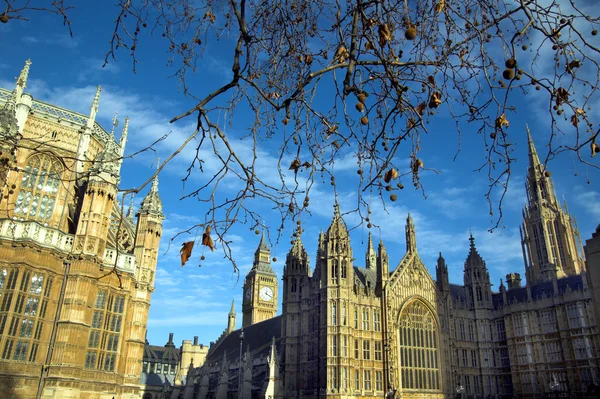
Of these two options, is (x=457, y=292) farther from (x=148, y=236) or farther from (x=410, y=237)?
(x=148, y=236)

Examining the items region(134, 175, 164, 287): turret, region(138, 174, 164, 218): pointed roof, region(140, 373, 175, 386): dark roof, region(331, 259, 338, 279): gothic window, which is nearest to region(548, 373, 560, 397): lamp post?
region(331, 259, 338, 279): gothic window

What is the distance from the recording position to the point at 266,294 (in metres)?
99.8

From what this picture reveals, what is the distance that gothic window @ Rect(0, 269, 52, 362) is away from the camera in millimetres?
24891

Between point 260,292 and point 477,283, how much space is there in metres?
50.1

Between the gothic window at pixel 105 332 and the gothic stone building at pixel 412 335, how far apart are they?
2162 cm

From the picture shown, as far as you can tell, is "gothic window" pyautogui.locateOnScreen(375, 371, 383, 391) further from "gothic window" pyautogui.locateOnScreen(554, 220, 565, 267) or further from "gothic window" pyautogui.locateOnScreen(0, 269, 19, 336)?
"gothic window" pyautogui.locateOnScreen(554, 220, 565, 267)

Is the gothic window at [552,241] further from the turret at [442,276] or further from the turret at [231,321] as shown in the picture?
the turret at [231,321]

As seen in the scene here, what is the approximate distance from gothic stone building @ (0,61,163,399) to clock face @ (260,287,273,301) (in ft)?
209

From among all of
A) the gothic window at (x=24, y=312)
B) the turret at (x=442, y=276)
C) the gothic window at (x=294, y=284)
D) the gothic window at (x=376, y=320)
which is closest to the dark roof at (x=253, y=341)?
the gothic window at (x=294, y=284)

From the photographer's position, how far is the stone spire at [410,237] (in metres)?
56.1

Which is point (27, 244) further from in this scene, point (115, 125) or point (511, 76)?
point (511, 76)

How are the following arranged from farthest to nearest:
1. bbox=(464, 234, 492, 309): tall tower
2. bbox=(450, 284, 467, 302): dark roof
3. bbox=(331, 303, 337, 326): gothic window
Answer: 1. bbox=(450, 284, 467, 302): dark roof
2. bbox=(464, 234, 492, 309): tall tower
3. bbox=(331, 303, 337, 326): gothic window

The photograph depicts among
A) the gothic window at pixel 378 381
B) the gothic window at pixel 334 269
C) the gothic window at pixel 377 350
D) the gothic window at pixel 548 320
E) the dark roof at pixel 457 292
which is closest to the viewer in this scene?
the gothic window at pixel 378 381

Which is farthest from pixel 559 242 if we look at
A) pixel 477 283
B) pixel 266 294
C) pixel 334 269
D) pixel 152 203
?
pixel 152 203
